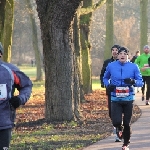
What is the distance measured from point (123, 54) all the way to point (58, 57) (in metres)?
3.61

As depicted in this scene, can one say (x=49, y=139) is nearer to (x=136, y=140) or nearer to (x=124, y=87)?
(x=136, y=140)

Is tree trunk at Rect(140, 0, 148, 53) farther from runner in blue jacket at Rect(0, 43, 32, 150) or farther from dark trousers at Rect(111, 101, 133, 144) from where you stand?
runner in blue jacket at Rect(0, 43, 32, 150)

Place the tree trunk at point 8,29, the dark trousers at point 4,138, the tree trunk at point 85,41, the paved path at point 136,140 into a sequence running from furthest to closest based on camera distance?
1. the tree trunk at point 85,41
2. the tree trunk at point 8,29
3. the paved path at point 136,140
4. the dark trousers at point 4,138

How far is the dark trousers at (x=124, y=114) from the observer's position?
869 centimetres

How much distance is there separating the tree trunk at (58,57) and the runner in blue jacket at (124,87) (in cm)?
317

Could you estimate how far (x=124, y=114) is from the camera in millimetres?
8766

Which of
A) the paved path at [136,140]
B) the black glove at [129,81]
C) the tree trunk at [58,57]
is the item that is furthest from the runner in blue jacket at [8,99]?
the tree trunk at [58,57]

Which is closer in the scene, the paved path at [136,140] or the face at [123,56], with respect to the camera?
the face at [123,56]

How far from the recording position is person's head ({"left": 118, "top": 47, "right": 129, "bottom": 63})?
28.3ft

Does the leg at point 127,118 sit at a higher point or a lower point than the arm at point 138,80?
lower

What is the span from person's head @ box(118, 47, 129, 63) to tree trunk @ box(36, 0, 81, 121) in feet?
10.3

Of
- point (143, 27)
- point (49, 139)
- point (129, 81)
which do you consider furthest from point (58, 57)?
point (143, 27)

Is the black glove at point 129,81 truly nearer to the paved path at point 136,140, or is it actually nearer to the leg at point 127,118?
the leg at point 127,118

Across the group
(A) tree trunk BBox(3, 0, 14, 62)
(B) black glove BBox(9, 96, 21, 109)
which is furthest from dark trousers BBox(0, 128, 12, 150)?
(A) tree trunk BBox(3, 0, 14, 62)
